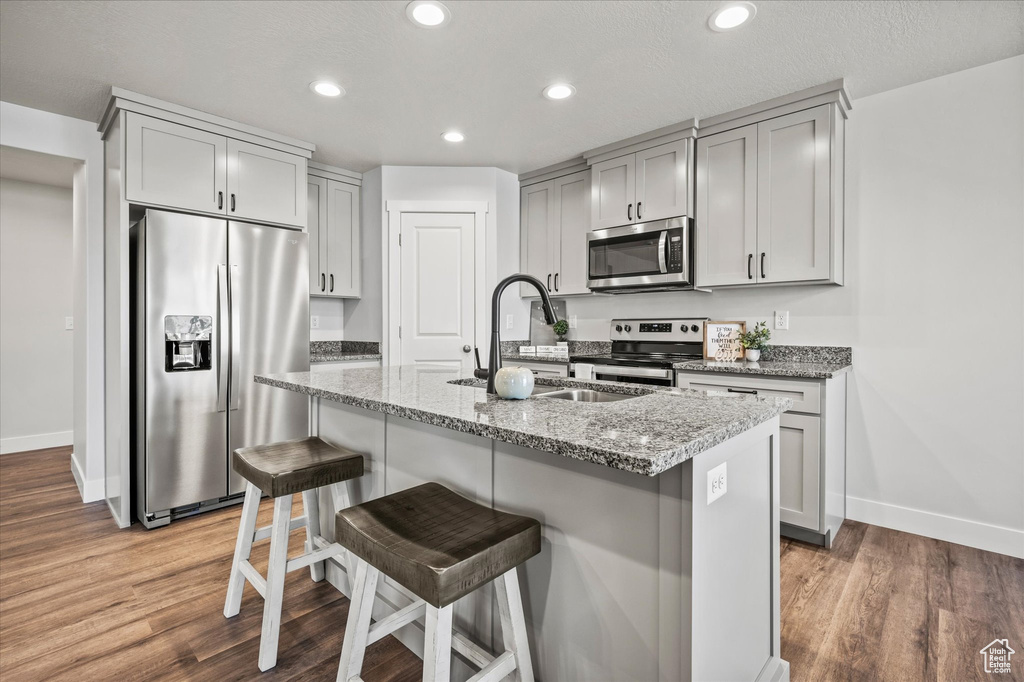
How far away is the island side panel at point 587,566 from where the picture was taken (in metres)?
1.08

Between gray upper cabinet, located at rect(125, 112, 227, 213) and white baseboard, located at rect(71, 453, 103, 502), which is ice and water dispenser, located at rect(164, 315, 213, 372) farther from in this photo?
white baseboard, located at rect(71, 453, 103, 502)

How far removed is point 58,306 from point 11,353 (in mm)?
515

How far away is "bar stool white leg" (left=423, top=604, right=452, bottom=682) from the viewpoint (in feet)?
3.51

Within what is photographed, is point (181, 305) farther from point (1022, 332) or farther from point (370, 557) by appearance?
point (1022, 332)

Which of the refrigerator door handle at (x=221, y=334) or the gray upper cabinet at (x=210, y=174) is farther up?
the gray upper cabinet at (x=210, y=174)

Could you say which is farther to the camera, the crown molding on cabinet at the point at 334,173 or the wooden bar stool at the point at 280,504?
the crown molding on cabinet at the point at 334,173

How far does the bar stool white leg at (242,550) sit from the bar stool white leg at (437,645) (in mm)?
1090

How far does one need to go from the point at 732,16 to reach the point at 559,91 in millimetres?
958

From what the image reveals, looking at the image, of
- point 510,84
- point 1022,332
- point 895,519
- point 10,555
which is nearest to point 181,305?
point 10,555

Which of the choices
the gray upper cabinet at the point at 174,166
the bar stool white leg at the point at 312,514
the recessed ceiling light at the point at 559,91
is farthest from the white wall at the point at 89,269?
the recessed ceiling light at the point at 559,91

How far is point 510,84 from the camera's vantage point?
272cm

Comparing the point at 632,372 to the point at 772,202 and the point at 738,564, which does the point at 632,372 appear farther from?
the point at 738,564

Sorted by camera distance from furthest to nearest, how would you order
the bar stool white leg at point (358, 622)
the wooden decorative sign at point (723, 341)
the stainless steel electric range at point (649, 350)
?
the wooden decorative sign at point (723, 341), the stainless steel electric range at point (649, 350), the bar stool white leg at point (358, 622)

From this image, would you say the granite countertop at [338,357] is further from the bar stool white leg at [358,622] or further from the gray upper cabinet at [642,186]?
the bar stool white leg at [358,622]
